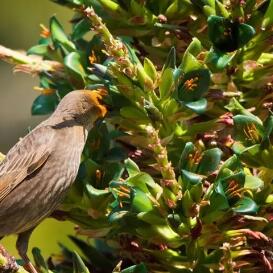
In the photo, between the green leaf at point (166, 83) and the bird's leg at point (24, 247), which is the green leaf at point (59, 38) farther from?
the bird's leg at point (24, 247)

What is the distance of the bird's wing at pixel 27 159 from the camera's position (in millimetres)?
2723

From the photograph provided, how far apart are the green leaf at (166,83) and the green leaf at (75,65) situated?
0.33 metres

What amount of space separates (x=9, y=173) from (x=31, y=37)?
2.61 m

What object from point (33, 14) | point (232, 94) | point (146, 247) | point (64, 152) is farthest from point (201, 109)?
point (33, 14)

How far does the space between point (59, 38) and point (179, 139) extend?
51 cm

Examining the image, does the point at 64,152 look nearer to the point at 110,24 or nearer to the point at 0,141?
the point at 110,24

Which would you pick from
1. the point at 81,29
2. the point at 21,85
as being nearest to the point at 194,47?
the point at 81,29

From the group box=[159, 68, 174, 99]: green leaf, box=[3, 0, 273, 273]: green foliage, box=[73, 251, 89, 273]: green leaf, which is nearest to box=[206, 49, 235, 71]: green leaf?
box=[3, 0, 273, 273]: green foliage

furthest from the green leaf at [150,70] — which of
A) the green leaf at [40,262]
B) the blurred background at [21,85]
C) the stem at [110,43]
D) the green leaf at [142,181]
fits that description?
the blurred background at [21,85]

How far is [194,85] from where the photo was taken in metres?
2.18

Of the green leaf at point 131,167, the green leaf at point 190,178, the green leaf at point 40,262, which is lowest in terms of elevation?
the green leaf at point 40,262

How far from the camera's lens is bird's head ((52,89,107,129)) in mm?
2367

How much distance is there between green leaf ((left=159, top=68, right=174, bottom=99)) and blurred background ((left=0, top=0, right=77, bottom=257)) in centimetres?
182

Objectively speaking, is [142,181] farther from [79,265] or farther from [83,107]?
[83,107]
